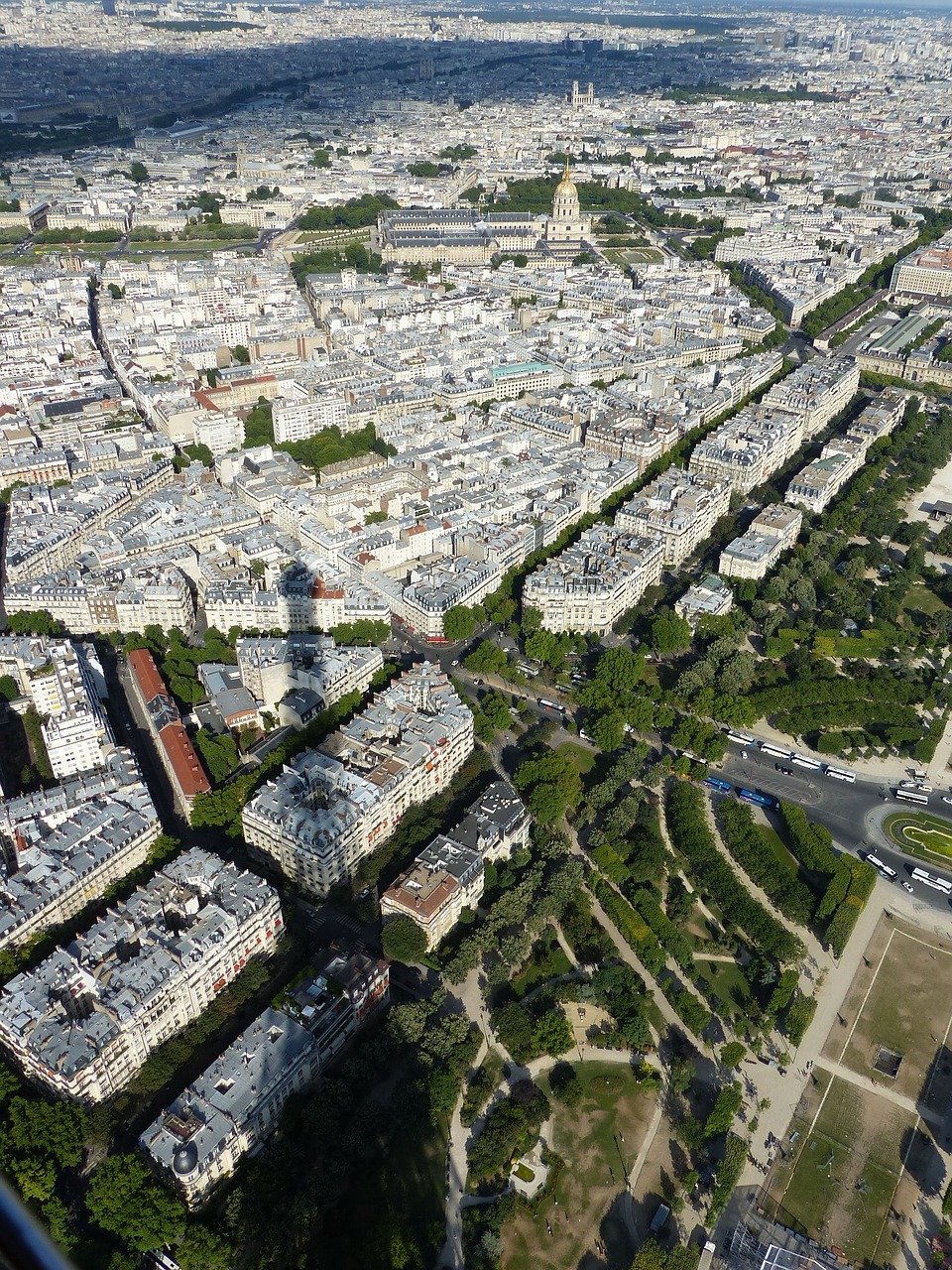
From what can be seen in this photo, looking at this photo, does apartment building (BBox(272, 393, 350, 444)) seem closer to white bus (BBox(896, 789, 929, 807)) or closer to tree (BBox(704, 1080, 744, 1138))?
white bus (BBox(896, 789, 929, 807))

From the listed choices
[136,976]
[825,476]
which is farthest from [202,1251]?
[825,476]

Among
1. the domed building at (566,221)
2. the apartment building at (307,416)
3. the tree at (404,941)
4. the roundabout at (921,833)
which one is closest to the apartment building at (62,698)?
the tree at (404,941)

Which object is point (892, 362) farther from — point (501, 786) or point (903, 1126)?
point (903, 1126)

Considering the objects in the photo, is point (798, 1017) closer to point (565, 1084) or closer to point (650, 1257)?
point (565, 1084)

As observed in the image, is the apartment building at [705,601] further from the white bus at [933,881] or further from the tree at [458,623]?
the white bus at [933,881]

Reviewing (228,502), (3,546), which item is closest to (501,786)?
(228,502)

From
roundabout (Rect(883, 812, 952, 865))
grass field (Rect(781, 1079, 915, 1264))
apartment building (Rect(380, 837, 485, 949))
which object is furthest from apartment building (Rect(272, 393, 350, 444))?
grass field (Rect(781, 1079, 915, 1264))
